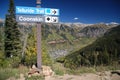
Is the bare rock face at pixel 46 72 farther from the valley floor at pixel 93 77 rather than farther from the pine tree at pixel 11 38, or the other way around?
the pine tree at pixel 11 38

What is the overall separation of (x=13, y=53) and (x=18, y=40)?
2627 millimetres

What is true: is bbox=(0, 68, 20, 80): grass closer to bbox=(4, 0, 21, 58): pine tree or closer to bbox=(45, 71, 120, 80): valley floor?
bbox=(45, 71, 120, 80): valley floor

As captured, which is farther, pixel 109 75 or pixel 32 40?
pixel 32 40

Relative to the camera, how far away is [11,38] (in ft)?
120

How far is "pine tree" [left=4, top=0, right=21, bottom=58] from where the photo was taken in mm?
35562

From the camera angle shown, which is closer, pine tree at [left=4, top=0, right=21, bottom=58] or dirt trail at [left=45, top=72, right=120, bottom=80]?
dirt trail at [left=45, top=72, right=120, bottom=80]

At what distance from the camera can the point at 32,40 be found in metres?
28.8

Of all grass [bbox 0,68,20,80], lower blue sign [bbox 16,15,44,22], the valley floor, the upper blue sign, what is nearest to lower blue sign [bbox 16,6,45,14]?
the upper blue sign

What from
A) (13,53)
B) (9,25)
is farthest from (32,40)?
(9,25)

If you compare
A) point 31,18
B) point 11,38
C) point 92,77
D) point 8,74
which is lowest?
point 92,77

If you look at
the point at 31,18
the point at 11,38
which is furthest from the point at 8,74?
the point at 11,38

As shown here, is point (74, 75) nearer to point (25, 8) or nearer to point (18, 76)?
point (18, 76)

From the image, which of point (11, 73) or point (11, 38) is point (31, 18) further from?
point (11, 38)

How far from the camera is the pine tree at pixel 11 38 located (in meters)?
35.6
